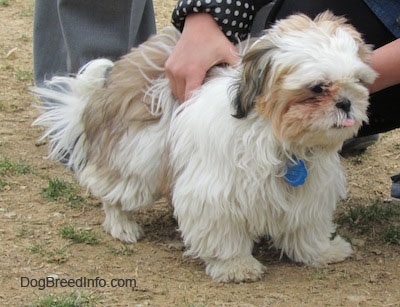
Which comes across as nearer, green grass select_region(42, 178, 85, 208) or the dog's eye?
the dog's eye

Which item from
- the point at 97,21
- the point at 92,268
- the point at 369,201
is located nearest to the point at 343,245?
the point at 369,201

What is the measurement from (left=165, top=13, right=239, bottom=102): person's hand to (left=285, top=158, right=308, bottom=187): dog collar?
41 cm

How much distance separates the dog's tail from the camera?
130 inches

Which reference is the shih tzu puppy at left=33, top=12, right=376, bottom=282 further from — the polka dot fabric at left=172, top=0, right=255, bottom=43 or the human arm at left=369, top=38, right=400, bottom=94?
the human arm at left=369, top=38, right=400, bottom=94

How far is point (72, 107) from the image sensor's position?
3.41 m

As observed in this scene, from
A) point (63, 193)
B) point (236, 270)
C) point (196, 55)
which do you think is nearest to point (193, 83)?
point (196, 55)

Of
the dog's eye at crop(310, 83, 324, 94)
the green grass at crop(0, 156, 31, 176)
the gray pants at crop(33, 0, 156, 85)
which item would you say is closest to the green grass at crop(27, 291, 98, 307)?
the dog's eye at crop(310, 83, 324, 94)

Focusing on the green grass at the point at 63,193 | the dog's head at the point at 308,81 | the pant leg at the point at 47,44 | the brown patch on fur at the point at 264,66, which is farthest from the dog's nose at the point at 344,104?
the pant leg at the point at 47,44

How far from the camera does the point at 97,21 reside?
4121 mm

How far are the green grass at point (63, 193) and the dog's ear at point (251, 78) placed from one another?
1170 millimetres

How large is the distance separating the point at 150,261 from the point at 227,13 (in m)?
0.92

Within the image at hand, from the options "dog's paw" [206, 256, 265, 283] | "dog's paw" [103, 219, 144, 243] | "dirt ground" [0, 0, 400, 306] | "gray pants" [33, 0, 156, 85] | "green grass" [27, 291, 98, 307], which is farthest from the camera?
"gray pants" [33, 0, 156, 85]

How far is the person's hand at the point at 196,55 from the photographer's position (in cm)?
288

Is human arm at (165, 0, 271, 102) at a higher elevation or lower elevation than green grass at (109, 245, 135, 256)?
higher
